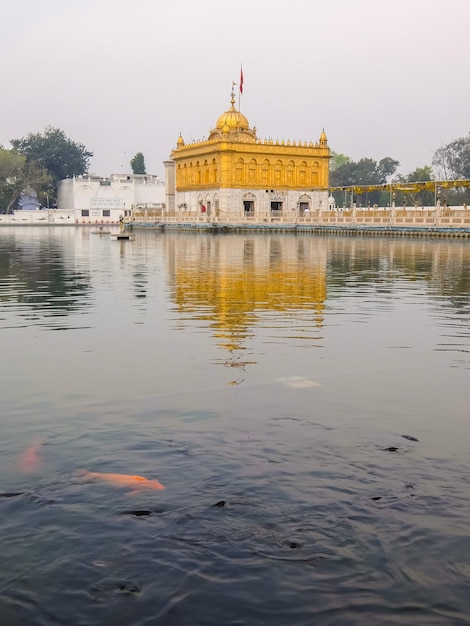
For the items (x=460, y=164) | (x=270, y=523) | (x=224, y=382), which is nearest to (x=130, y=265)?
(x=224, y=382)

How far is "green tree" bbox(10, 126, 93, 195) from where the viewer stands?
113106mm

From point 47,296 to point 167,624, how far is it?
Answer: 13.2m

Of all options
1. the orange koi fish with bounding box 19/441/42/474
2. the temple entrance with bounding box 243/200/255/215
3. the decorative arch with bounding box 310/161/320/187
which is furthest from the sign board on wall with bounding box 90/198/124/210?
the orange koi fish with bounding box 19/441/42/474

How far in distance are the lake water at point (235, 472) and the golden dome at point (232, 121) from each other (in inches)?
2526

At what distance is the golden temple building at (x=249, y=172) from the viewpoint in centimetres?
7031

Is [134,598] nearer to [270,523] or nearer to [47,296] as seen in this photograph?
[270,523]

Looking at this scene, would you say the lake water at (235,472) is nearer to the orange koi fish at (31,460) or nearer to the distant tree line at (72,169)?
the orange koi fish at (31,460)

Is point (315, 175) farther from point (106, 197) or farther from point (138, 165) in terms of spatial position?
point (138, 165)

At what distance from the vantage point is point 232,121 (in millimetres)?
72938

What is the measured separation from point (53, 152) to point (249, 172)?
53.5 meters

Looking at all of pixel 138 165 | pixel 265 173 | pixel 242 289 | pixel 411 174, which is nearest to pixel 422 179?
pixel 411 174

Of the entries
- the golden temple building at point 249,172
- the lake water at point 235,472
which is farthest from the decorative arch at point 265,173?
the lake water at point 235,472

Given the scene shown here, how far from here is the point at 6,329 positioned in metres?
11.3

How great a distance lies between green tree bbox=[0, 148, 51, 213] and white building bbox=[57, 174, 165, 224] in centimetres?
614
